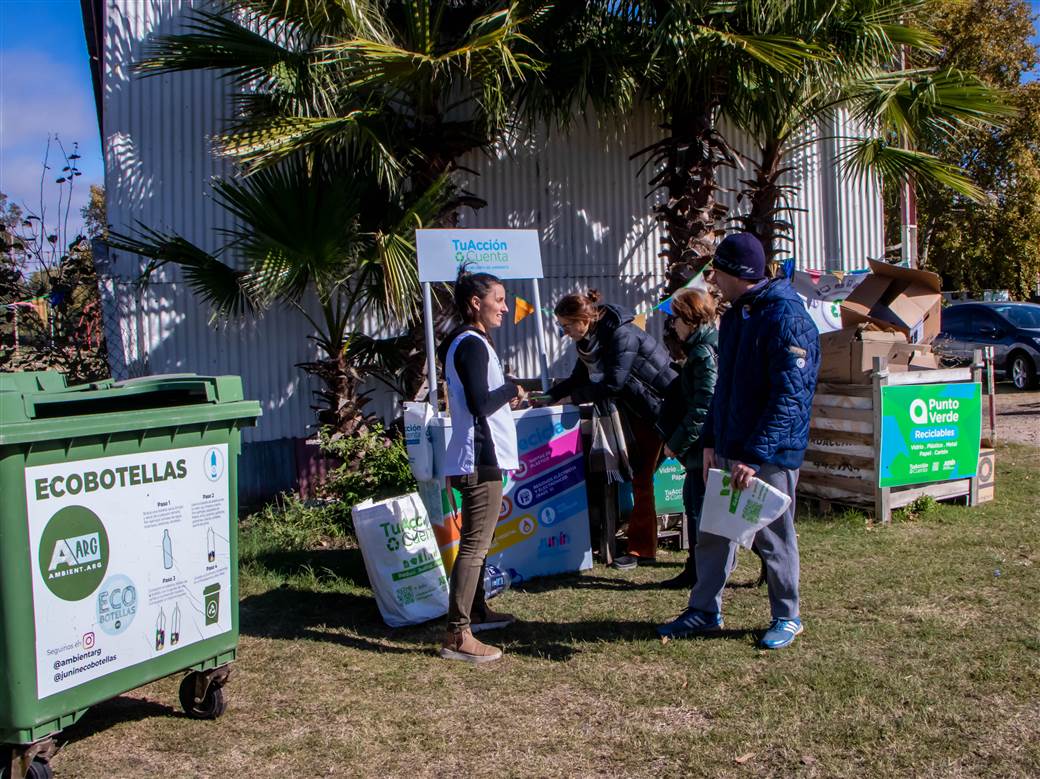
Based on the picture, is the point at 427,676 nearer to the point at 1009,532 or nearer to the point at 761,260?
the point at 761,260

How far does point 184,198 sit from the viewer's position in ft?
26.7

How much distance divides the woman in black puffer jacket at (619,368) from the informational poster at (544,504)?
9.9 inches

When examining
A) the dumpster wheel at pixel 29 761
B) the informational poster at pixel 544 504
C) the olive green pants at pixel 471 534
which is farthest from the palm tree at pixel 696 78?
the dumpster wheel at pixel 29 761

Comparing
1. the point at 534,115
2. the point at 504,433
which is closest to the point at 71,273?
the point at 534,115

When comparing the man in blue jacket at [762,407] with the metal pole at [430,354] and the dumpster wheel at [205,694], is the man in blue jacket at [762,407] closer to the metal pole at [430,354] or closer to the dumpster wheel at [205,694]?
the metal pole at [430,354]

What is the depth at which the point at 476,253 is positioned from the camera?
6352 millimetres

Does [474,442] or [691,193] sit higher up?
[691,193]

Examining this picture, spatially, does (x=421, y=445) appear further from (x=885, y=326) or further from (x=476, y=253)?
(x=885, y=326)

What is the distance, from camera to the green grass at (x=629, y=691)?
350 centimetres

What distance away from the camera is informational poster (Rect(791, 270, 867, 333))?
8.12 m

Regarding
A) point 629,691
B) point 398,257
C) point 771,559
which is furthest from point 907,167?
point 629,691

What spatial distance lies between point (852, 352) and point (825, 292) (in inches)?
59.0

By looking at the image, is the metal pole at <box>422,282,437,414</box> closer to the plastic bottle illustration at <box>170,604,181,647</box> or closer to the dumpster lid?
the dumpster lid

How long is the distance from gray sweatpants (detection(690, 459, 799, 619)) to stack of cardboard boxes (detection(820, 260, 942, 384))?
2.92 m
